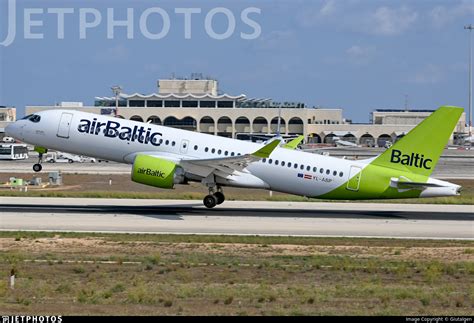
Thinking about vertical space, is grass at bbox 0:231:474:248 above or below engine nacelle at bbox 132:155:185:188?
below

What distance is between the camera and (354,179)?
139 feet

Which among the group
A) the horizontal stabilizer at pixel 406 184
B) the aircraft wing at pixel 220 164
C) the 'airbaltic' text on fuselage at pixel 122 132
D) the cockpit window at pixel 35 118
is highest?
the cockpit window at pixel 35 118

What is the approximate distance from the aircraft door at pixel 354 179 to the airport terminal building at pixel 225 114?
123 m

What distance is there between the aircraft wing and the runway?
2.01m

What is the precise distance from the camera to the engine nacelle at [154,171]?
133 ft

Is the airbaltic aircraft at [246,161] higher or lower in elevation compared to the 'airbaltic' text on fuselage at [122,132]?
lower

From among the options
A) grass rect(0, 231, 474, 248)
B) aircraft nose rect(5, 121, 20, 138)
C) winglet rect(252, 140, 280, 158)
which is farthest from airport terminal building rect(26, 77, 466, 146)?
grass rect(0, 231, 474, 248)

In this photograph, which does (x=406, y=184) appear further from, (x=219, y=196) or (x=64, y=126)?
(x=64, y=126)

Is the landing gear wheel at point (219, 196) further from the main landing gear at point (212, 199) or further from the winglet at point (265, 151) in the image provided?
the winglet at point (265, 151)

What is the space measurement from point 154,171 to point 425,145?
42.7ft

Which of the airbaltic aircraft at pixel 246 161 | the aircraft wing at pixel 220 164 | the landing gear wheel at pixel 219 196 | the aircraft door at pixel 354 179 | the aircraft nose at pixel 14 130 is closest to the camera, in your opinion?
the aircraft wing at pixel 220 164

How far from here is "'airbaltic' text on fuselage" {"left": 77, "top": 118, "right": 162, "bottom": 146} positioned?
42.4 meters

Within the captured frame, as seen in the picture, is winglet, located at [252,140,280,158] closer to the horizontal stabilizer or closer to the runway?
the runway

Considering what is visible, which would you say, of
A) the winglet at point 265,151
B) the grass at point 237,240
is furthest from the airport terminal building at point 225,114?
the grass at point 237,240
